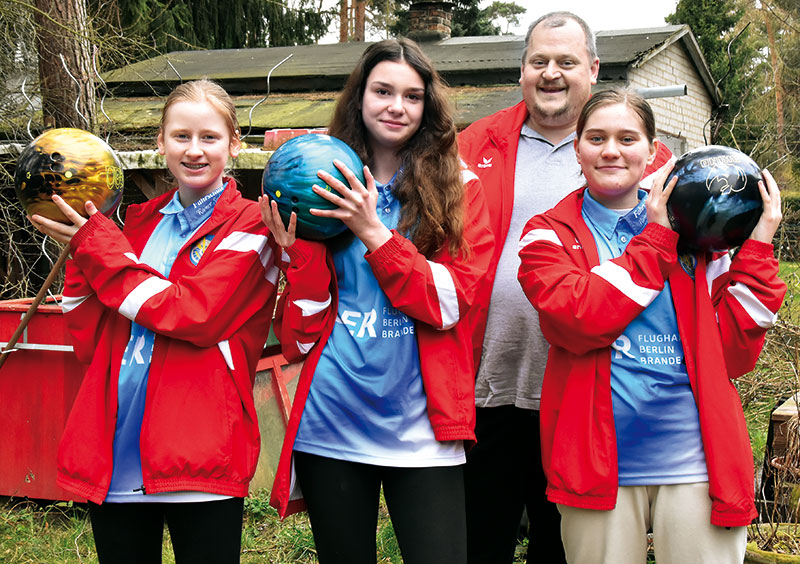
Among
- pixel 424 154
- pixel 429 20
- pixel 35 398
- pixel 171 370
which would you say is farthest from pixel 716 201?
pixel 429 20

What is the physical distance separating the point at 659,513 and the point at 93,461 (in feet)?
5.85

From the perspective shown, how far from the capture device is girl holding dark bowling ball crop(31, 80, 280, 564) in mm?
2520

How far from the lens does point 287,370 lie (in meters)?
5.65

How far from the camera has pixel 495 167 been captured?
11.0 feet

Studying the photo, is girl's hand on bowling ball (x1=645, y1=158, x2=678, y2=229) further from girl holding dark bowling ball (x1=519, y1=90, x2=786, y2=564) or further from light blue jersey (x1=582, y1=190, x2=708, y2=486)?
light blue jersey (x1=582, y1=190, x2=708, y2=486)

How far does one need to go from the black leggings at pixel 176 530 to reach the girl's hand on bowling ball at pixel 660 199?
1.62 metres

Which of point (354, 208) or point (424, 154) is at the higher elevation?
point (424, 154)

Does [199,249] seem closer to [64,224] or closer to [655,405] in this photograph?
[64,224]

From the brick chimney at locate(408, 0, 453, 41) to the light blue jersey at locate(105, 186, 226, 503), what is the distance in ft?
40.4

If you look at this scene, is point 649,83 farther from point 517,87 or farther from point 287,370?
point 287,370

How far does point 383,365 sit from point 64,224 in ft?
3.97

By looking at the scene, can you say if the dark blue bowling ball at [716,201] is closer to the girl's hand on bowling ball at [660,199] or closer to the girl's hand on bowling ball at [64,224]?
the girl's hand on bowling ball at [660,199]

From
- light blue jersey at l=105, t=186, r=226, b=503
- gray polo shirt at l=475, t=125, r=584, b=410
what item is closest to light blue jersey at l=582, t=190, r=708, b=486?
gray polo shirt at l=475, t=125, r=584, b=410

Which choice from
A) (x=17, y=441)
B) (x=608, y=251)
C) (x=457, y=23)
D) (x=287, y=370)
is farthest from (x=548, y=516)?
(x=457, y=23)
